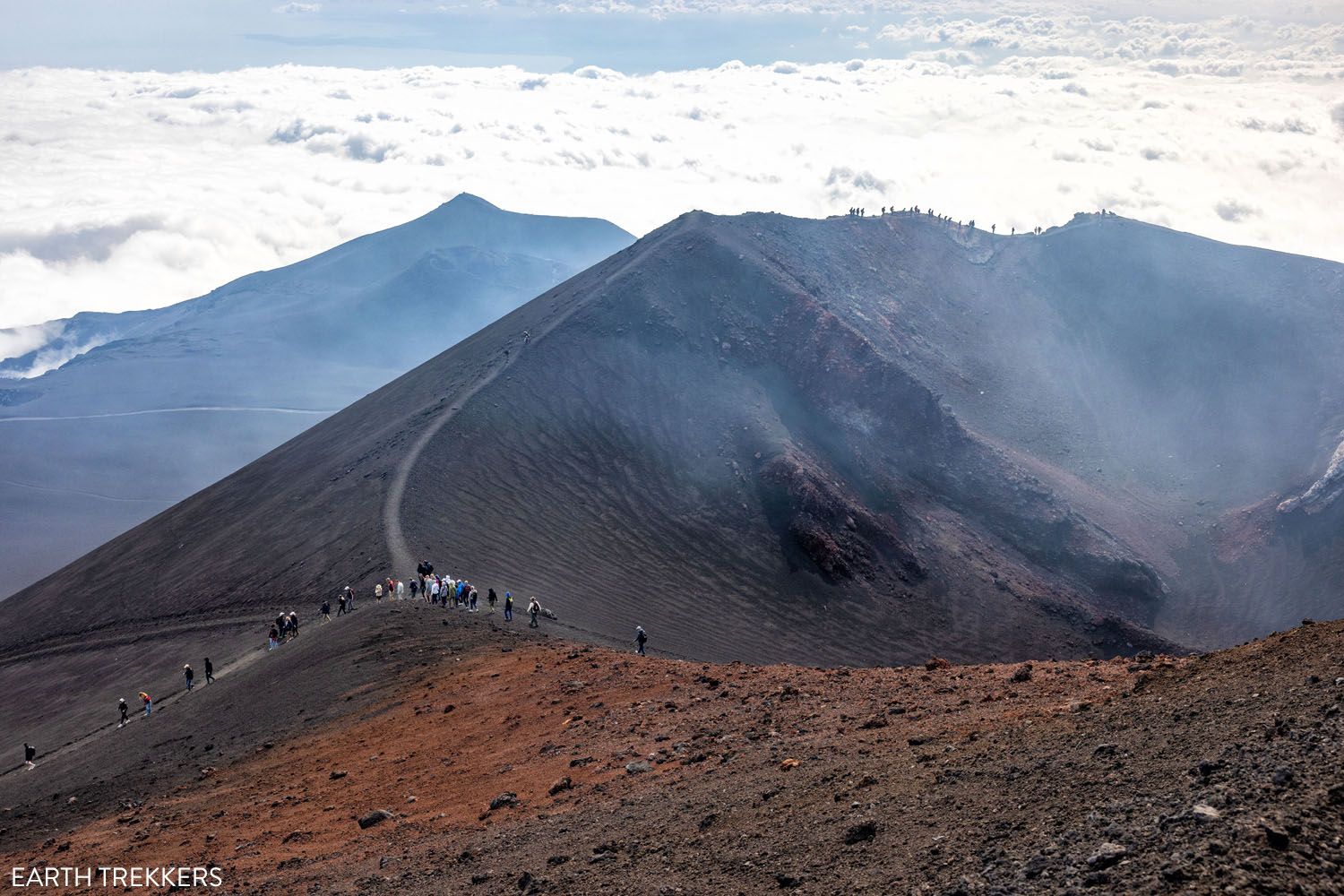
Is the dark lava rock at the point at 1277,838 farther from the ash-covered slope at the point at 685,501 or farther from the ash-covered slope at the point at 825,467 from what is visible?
the ash-covered slope at the point at 825,467

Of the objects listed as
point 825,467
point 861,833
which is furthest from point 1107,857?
point 825,467

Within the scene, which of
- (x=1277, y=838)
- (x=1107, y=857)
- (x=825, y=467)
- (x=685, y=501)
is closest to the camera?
(x=1277, y=838)

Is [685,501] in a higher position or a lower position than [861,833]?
higher

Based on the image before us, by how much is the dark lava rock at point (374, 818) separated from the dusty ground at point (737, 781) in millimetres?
161

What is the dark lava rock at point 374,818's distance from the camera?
19.5 metres

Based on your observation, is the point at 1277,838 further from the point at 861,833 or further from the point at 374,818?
the point at 374,818

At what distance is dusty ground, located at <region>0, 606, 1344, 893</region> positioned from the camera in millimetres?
10805

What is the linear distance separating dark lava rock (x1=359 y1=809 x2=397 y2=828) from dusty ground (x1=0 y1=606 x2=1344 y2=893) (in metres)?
0.16

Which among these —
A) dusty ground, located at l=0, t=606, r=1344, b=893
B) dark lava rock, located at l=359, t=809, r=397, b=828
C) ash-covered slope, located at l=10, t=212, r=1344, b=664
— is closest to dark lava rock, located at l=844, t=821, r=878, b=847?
dusty ground, located at l=0, t=606, r=1344, b=893

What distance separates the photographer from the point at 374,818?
1955cm

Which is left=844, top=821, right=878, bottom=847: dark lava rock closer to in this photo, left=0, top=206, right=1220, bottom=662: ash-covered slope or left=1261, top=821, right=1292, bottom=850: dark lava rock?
left=1261, top=821, right=1292, bottom=850: dark lava rock

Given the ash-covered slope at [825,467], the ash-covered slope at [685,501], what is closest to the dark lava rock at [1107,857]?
the ash-covered slope at [685,501]

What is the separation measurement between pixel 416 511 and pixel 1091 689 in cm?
3650

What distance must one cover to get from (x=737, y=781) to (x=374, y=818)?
800 centimetres
